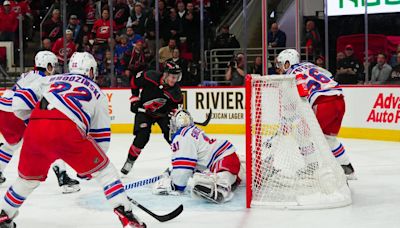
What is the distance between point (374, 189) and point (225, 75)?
541cm

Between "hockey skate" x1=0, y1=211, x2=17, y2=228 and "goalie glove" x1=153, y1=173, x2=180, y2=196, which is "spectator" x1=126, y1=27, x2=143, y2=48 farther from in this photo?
"hockey skate" x1=0, y1=211, x2=17, y2=228

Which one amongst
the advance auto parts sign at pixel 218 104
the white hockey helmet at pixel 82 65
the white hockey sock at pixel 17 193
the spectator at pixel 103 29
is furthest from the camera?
the spectator at pixel 103 29

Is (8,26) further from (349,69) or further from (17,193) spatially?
(17,193)

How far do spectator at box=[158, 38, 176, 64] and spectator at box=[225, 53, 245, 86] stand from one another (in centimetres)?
91

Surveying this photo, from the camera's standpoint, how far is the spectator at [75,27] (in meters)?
11.5

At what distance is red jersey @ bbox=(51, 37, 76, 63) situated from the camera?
11.3 m

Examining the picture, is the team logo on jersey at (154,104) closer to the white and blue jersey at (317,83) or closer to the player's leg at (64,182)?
the player's leg at (64,182)

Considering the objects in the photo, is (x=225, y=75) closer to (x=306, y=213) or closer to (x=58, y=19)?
(x=58, y=19)

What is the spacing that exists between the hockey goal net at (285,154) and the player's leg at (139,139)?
61.1 inches

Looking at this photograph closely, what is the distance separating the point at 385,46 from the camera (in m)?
9.98

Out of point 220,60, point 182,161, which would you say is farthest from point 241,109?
point 182,161

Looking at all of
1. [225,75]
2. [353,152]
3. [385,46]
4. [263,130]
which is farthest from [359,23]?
[263,130]

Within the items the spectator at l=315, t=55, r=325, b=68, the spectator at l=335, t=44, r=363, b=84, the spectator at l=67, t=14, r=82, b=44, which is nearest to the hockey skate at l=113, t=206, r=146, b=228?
the spectator at l=335, t=44, r=363, b=84

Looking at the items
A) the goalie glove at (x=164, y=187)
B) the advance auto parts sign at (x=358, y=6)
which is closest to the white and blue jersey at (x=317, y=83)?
Result: the goalie glove at (x=164, y=187)
